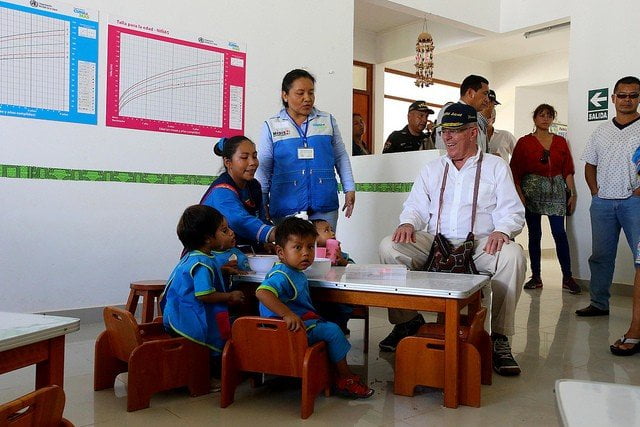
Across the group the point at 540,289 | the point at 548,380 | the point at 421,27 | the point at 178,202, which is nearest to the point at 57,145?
the point at 178,202

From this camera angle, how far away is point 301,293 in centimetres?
209

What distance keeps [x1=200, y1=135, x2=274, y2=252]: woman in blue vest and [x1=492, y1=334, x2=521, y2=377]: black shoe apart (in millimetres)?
1139

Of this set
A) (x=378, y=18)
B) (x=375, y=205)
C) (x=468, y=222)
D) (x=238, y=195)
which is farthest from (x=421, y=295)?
(x=378, y=18)

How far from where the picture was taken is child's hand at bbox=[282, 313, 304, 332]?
1.92 metres

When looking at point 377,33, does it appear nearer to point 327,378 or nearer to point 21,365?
point 327,378

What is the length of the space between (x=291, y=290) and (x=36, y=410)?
1206mm

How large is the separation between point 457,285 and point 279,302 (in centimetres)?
65

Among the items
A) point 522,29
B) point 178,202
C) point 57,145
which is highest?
point 522,29

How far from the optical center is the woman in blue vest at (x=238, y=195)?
2.53m

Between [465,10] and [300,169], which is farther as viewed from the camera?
[465,10]

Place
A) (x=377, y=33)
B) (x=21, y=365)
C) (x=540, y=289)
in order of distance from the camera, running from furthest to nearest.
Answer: (x=377, y=33)
(x=540, y=289)
(x=21, y=365)

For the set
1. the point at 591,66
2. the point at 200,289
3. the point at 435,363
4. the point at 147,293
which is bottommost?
the point at 435,363

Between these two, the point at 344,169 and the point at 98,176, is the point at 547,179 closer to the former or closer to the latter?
the point at 344,169

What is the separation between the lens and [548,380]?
241 centimetres
